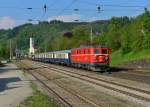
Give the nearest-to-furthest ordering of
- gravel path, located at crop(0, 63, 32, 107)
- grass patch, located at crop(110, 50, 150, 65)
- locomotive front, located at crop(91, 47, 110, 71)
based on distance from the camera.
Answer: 1. gravel path, located at crop(0, 63, 32, 107)
2. locomotive front, located at crop(91, 47, 110, 71)
3. grass patch, located at crop(110, 50, 150, 65)


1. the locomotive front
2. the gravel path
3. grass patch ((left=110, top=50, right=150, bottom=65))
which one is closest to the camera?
the gravel path

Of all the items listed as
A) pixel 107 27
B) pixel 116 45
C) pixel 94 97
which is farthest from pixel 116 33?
pixel 94 97

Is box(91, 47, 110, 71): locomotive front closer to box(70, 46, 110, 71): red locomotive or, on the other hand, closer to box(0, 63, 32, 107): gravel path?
box(70, 46, 110, 71): red locomotive

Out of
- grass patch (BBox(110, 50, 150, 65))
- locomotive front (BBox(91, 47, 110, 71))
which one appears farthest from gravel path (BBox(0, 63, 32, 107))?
grass patch (BBox(110, 50, 150, 65))

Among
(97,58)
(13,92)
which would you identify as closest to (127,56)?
(97,58)

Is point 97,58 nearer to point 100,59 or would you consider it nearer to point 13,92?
point 100,59

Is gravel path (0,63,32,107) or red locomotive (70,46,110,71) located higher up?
red locomotive (70,46,110,71)

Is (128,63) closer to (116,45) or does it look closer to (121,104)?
(116,45)

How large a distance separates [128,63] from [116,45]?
136ft

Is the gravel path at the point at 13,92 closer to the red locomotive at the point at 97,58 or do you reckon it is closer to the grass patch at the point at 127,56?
the red locomotive at the point at 97,58

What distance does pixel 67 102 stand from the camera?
21.8 metres

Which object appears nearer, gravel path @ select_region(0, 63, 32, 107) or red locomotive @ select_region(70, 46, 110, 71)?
gravel path @ select_region(0, 63, 32, 107)

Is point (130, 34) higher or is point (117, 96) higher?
point (130, 34)

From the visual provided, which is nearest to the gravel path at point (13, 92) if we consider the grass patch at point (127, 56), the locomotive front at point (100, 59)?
the locomotive front at point (100, 59)
